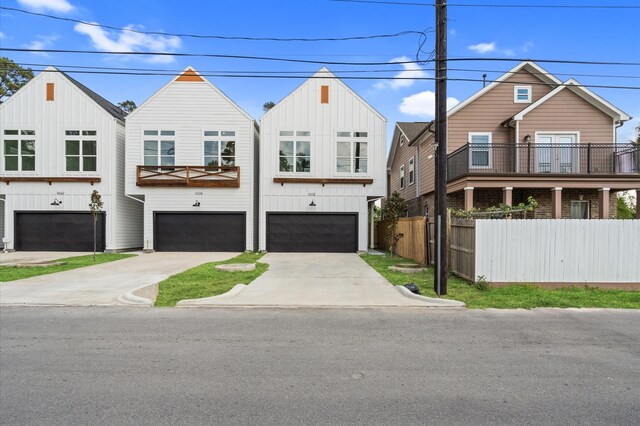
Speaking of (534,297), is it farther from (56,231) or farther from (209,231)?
(56,231)

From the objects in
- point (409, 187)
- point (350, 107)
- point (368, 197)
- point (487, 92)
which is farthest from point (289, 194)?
point (487, 92)

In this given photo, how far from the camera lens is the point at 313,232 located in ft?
66.5

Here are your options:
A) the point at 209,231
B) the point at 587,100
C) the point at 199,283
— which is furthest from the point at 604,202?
the point at 209,231

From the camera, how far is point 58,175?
19.9m

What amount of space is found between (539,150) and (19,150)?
84.8 ft

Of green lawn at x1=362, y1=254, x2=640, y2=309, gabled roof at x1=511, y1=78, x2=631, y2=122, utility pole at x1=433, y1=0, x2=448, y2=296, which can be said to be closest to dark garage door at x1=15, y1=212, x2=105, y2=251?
green lawn at x1=362, y1=254, x2=640, y2=309

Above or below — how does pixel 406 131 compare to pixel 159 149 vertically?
above

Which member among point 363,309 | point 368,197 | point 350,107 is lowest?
point 363,309

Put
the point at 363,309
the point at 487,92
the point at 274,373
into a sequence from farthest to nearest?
the point at 487,92
the point at 363,309
the point at 274,373

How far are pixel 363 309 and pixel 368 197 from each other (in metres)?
13.4

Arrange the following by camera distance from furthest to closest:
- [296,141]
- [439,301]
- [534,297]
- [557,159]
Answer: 1. [296,141]
2. [557,159]
3. [534,297]
4. [439,301]

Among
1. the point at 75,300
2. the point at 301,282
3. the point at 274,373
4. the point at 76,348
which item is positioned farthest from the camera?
the point at 301,282

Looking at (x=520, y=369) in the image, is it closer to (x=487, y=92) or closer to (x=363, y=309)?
(x=363, y=309)

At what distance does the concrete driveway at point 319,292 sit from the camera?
306 inches
